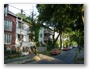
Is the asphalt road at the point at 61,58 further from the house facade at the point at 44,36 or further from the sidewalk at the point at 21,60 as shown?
the house facade at the point at 44,36

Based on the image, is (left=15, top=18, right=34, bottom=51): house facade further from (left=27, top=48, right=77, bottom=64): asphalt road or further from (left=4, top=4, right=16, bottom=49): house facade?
(left=27, top=48, right=77, bottom=64): asphalt road

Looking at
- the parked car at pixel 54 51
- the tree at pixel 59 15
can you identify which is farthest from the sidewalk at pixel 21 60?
the tree at pixel 59 15

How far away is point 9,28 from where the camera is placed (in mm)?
4730

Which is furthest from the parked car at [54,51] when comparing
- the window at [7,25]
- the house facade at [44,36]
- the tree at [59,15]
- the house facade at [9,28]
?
the window at [7,25]

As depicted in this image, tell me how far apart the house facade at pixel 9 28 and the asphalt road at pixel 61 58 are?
21.8 inches

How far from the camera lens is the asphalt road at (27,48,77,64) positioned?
4.78m

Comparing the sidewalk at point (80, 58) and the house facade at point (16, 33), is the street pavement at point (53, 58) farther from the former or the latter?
the house facade at point (16, 33)

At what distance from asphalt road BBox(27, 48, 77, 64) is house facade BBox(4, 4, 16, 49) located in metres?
0.55

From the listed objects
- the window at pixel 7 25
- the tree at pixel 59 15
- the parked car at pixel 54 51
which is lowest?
the parked car at pixel 54 51

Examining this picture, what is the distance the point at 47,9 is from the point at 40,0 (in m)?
0.21

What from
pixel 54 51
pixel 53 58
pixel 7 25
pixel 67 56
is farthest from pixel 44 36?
pixel 7 25

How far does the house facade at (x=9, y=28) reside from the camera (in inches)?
186

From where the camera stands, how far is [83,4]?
4734mm

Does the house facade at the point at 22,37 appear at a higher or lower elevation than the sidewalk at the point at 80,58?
higher
